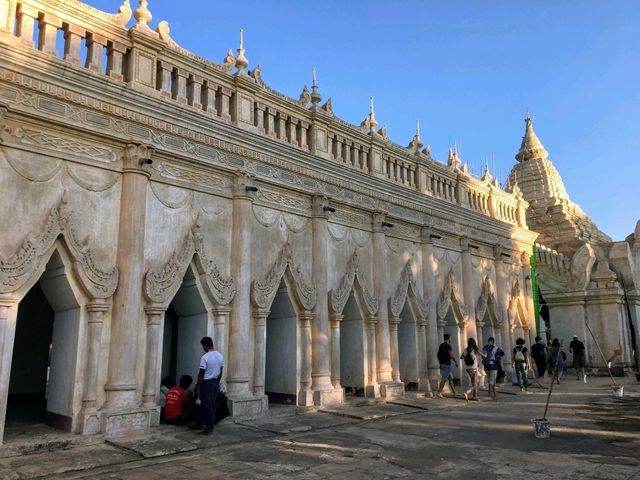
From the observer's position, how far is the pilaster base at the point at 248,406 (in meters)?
10.7

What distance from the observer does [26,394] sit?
12688mm

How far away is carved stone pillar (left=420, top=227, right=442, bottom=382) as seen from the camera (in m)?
16.5

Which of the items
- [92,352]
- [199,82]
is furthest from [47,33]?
[92,352]

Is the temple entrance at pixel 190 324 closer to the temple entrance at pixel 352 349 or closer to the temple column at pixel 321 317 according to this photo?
the temple column at pixel 321 317

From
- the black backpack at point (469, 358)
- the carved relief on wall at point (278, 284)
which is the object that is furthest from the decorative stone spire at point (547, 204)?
the carved relief on wall at point (278, 284)

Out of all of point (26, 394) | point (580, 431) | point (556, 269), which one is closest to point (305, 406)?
point (580, 431)

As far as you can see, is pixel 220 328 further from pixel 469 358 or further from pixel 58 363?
pixel 469 358

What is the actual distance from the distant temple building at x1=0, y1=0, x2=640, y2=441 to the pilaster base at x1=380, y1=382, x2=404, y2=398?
0.18ft

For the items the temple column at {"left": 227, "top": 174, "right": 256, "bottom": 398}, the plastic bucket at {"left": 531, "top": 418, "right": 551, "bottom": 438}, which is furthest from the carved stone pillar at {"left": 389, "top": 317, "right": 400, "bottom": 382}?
the plastic bucket at {"left": 531, "top": 418, "right": 551, "bottom": 438}

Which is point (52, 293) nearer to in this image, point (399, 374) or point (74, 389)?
point (74, 389)

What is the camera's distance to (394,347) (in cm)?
1520

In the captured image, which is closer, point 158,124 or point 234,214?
point 158,124

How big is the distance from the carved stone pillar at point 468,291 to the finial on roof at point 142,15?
12.5 metres

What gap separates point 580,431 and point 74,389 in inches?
350
